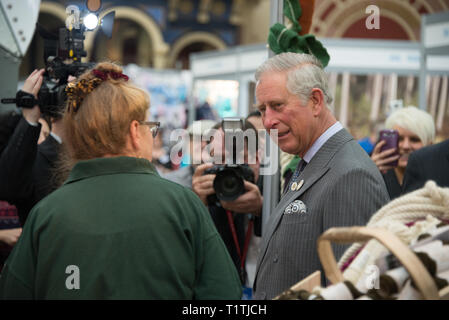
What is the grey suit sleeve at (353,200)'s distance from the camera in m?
1.69

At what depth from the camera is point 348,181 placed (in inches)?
68.4

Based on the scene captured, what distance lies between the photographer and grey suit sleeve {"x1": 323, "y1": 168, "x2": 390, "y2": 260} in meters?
1.69

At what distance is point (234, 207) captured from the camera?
2582 mm

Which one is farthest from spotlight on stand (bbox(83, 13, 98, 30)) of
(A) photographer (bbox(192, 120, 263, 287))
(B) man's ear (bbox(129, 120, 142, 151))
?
(A) photographer (bbox(192, 120, 263, 287))

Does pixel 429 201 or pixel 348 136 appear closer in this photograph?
pixel 429 201

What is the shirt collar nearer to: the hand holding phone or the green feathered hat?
the green feathered hat

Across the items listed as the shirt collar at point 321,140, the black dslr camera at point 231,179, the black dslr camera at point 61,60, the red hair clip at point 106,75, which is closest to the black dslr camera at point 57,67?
the black dslr camera at point 61,60

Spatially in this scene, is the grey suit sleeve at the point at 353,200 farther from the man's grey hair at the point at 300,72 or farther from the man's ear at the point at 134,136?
the man's ear at the point at 134,136

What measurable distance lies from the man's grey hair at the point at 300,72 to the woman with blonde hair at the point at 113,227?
60 centimetres
